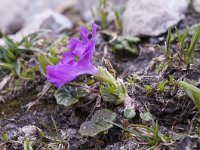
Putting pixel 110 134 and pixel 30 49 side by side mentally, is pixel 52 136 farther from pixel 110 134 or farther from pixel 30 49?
pixel 30 49

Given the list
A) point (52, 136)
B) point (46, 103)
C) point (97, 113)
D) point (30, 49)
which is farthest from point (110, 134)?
point (30, 49)

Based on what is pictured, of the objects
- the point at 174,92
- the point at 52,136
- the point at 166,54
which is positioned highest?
the point at 166,54

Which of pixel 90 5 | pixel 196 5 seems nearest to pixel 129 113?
pixel 196 5

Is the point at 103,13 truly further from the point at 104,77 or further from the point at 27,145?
the point at 27,145

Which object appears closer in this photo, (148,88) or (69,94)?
(148,88)

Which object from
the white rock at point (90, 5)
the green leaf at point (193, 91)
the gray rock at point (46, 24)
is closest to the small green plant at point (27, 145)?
the green leaf at point (193, 91)

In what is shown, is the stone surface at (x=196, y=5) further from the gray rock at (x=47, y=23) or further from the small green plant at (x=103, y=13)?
the gray rock at (x=47, y=23)
